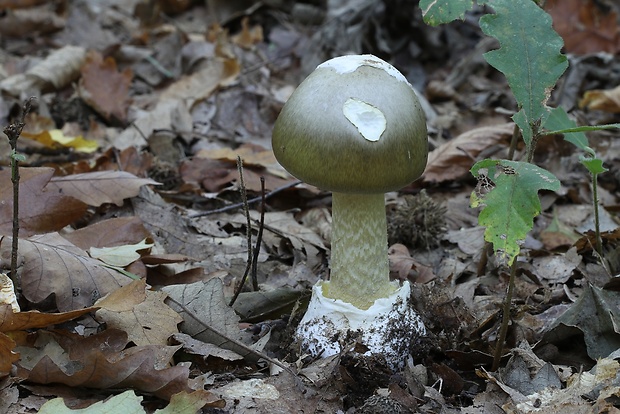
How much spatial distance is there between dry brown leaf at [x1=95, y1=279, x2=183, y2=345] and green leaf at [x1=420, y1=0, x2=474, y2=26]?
5.02 feet

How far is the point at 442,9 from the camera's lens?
8.54ft

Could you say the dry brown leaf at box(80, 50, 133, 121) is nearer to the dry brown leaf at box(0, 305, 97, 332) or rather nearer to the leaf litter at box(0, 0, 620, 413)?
the leaf litter at box(0, 0, 620, 413)

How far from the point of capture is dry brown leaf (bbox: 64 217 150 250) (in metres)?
3.51

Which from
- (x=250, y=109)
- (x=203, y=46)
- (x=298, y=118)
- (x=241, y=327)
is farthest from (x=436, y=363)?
(x=203, y=46)

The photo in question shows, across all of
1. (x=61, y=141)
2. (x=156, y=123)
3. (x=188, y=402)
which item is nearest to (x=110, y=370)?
(x=188, y=402)

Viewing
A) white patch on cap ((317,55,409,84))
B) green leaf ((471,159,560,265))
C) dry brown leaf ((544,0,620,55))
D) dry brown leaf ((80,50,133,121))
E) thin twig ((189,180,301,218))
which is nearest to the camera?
green leaf ((471,159,560,265))

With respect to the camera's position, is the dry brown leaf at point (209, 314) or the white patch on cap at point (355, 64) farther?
the dry brown leaf at point (209, 314)

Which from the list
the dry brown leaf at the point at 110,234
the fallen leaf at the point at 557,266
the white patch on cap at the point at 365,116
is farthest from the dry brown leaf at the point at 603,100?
the dry brown leaf at the point at 110,234

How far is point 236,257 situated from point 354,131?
1.61 metres

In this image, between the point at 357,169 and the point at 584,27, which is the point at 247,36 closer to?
the point at 584,27

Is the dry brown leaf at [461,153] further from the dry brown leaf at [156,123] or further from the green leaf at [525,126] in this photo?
the green leaf at [525,126]

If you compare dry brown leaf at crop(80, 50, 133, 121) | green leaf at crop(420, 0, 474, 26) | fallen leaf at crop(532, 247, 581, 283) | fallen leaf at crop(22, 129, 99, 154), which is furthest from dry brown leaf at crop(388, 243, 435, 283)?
dry brown leaf at crop(80, 50, 133, 121)

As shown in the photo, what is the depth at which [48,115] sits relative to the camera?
598 cm

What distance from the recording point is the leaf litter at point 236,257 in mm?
2654
